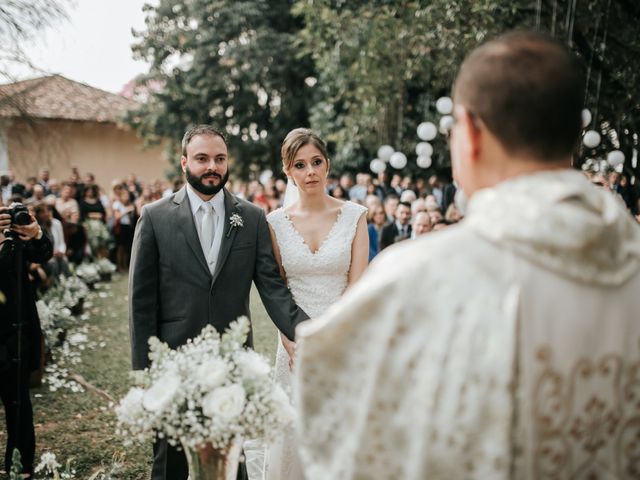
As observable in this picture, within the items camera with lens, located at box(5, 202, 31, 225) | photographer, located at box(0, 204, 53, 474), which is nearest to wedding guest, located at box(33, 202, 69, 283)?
photographer, located at box(0, 204, 53, 474)

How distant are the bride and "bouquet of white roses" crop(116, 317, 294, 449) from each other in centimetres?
186

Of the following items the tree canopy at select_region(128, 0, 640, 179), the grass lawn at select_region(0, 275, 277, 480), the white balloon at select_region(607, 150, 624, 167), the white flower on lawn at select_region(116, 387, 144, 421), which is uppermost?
the tree canopy at select_region(128, 0, 640, 179)

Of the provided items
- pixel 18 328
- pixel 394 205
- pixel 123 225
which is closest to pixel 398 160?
pixel 394 205

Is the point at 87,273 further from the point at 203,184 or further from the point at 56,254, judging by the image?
the point at 203,184

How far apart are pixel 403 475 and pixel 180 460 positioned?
98.4 inches

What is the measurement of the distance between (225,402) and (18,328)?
10.3 ft

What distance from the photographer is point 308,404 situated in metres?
1.46

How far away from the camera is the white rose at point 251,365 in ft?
7.11

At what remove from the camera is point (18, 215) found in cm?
449

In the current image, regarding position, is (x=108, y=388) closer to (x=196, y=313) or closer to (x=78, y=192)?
(x=196, y=313)

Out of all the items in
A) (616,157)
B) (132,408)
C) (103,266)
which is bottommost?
(103,266)

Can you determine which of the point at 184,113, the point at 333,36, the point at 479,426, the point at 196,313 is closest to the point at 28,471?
the point at 196,313

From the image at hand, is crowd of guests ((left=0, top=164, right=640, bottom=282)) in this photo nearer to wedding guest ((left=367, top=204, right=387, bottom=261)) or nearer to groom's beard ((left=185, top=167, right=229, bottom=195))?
wedding guest ((left=367, top=204, right=387, bottom=261))

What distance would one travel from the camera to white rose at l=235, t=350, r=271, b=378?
2.17 metres
